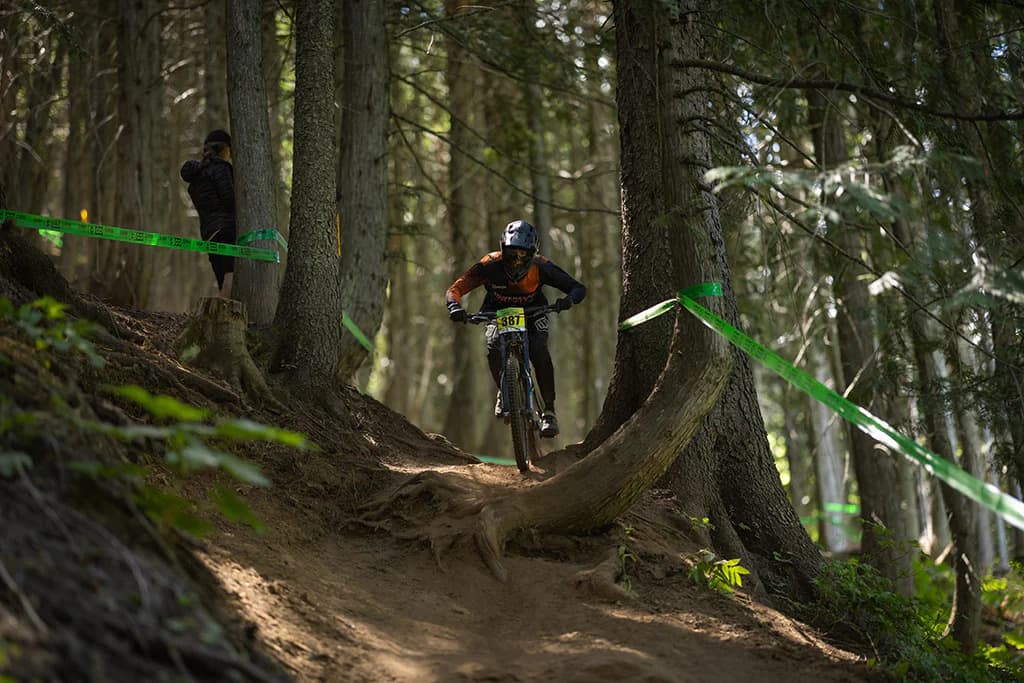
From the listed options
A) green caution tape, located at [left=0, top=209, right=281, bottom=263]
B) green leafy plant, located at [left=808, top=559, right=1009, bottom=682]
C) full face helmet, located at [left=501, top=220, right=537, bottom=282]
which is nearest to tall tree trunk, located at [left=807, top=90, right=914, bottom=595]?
green leafy plant, located at [left=808, top=559, right=1009, bottom=682]

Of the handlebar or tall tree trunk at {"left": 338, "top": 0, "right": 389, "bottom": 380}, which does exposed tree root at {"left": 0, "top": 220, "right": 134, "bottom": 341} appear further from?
tall tree trunk at {"left": 338, "top": 0, "right": 389, "bottom": 380}

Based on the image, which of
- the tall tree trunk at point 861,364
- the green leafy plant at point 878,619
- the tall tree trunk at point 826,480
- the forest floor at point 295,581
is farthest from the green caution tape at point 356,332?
the tall tree trunk at point 826,480

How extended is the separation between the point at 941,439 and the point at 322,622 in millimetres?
7654

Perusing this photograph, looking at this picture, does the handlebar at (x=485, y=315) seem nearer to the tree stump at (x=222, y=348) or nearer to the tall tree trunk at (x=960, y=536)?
the tree stump at (x=222, y=348)

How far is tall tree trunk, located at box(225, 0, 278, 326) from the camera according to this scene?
9.66 meters

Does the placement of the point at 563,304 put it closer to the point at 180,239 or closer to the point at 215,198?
the point at 180,239

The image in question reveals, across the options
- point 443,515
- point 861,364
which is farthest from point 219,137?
point 861,364

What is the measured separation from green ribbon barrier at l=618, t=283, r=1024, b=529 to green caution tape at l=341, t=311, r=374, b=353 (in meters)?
4.45

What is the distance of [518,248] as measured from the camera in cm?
841

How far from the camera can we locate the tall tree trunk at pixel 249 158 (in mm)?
9664

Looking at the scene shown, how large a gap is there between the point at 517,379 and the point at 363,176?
395 centimetres

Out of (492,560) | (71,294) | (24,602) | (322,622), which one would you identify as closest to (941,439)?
(492,560)

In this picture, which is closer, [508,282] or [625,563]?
[625,563]

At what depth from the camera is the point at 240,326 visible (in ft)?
27.0
